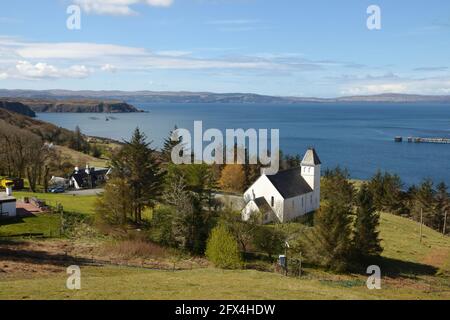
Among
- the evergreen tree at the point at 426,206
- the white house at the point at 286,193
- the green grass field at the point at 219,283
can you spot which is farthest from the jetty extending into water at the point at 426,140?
the green grass field at the point at 219,283

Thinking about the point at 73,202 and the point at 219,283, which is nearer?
the point at 219,283

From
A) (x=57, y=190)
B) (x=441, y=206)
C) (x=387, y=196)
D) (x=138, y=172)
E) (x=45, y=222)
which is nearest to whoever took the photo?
(x=45, y=222)

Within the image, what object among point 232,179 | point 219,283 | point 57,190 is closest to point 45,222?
point 57,190

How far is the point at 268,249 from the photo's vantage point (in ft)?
131

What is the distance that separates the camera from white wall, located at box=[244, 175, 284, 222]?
5169cm

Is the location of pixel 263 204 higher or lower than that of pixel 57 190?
higher

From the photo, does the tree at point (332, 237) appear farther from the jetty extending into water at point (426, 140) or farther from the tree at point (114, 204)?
the jetty extending into water at point (426, 140)

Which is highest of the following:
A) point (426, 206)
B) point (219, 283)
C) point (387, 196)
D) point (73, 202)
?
point (219, 283)

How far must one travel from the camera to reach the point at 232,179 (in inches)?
2923

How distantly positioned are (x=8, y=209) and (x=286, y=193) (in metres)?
28.3

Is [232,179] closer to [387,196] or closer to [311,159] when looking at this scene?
[311,159]

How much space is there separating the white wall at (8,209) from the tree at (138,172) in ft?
32.0
